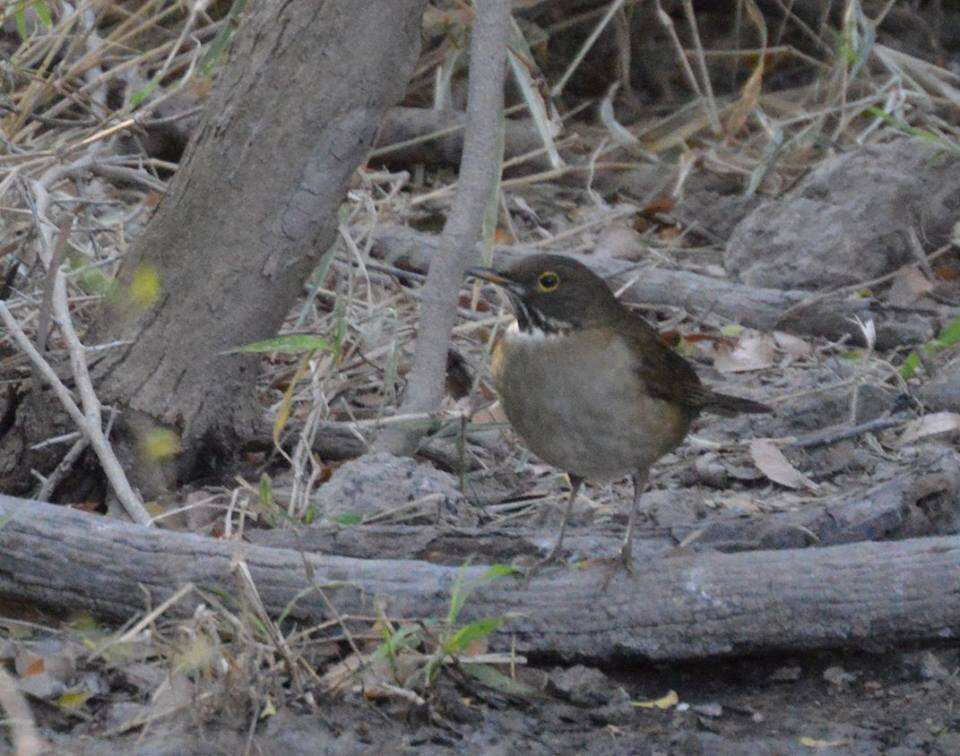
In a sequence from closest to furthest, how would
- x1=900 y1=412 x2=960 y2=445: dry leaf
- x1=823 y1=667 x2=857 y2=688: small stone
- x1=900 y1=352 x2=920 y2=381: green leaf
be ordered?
x1=823 y1=667 x2=857 y2=688: small stone → x1=900 y1=412 x2=960 y2=445: dry leaf → x1=900 y1=352 x2=920 y2=381: green leaf

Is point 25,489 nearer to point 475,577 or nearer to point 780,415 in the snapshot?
point 475,577

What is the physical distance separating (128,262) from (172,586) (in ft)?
5.42

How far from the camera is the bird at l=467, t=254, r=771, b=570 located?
529 cm

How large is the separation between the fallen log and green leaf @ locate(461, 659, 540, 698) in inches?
5.9

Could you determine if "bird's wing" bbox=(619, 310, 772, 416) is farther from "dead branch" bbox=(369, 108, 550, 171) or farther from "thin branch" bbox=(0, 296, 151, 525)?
"dead branch" bbox=(369, 108, 550, 171)

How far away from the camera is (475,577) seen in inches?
185

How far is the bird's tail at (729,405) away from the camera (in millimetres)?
5793

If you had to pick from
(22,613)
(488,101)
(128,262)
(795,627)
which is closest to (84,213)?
(128,262)

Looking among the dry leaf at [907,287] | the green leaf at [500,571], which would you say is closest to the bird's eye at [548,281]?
the green leaf at [500,571]

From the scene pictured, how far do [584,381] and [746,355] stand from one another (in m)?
2.42

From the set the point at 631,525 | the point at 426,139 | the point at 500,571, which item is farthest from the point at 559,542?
the point at 426,139

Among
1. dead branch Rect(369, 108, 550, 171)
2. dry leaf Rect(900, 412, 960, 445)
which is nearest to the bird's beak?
dry leaf Rect(900, 412, 960, 445)

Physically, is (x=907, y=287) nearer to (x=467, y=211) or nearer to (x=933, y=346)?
(x=933, y=346)

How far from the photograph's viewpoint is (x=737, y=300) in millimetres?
7973
